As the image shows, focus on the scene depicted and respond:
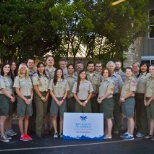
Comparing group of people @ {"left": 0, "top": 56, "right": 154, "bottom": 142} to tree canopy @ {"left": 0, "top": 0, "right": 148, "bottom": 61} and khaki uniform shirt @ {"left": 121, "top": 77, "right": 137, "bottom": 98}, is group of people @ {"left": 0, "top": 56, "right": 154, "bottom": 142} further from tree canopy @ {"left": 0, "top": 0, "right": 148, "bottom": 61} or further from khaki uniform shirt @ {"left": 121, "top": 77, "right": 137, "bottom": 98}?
tree canopy @ {"left": 0, "top": 0, "right": 148, "bottom": 61}

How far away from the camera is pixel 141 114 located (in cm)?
810

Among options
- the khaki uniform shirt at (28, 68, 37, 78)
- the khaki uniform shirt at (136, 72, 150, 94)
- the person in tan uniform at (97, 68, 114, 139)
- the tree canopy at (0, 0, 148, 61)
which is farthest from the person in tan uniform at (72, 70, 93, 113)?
the tree canopy at (0, 0, 148, 61)

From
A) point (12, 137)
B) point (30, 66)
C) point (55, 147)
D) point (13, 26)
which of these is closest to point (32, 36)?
point (13, 26)

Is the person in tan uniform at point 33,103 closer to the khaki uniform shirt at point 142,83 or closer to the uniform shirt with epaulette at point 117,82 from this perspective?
the uniform shirt with epaulette at point 117,82

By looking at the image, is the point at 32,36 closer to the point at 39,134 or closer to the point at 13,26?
the point at 13,26

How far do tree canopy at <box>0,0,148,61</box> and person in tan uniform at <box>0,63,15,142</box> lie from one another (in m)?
3.96

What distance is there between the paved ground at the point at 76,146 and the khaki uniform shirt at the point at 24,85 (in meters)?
1.13

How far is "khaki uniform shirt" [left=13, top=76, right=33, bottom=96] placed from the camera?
751 centimetres

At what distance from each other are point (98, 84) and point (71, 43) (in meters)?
5.48

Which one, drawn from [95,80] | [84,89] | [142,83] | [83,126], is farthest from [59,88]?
[142,83]

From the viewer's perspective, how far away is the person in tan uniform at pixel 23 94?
7.52m

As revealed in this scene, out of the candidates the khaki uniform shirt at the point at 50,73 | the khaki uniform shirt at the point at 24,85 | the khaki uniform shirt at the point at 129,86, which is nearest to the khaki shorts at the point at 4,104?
the khaki uniform shirt at the point at 24,85

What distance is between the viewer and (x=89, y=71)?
27.0ft

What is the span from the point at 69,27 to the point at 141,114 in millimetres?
5234
